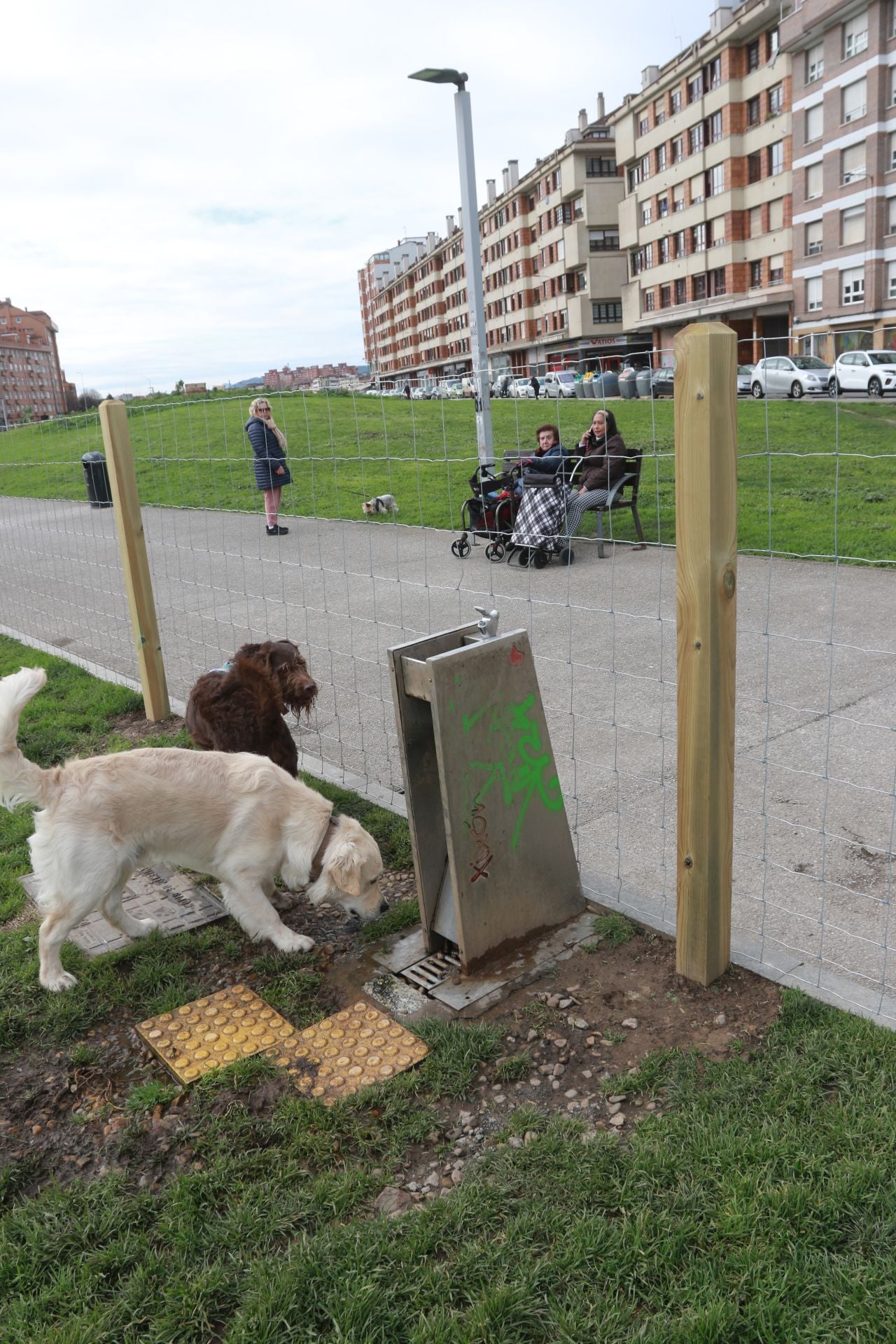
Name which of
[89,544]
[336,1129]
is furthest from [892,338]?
[89,544]

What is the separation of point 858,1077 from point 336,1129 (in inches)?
56.7

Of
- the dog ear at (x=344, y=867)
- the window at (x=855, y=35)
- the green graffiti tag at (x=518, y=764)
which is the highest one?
the window at (x=855, y=35)

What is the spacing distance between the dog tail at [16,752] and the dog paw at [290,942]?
975mm

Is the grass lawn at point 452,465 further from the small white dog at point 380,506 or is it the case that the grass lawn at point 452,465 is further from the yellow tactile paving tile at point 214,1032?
the yellow tactile paving tile at point 214,1032

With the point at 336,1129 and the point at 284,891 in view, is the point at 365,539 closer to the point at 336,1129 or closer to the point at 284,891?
the point at 284,891

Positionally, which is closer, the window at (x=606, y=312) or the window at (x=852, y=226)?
the window at (x=852, y=226)

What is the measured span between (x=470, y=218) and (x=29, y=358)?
14939 centimetres

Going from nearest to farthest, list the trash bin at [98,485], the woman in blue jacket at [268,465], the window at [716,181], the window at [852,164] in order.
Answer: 1. the woman in blue jacket at [268,465]
2. the trash bin at [98,485]
3. the window at [852,164]
4. the window at [716,181]

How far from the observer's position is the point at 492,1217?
94.4 inches

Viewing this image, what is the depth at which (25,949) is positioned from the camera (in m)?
3.81

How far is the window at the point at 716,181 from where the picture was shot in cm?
5325

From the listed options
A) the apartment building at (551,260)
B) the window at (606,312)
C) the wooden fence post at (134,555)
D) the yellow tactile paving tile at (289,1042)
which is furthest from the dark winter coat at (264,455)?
the window at (606,312)

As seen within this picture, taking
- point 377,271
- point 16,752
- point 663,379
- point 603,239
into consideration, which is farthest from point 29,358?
point 16,752

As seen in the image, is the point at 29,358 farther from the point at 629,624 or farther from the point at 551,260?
the point at 629,624
